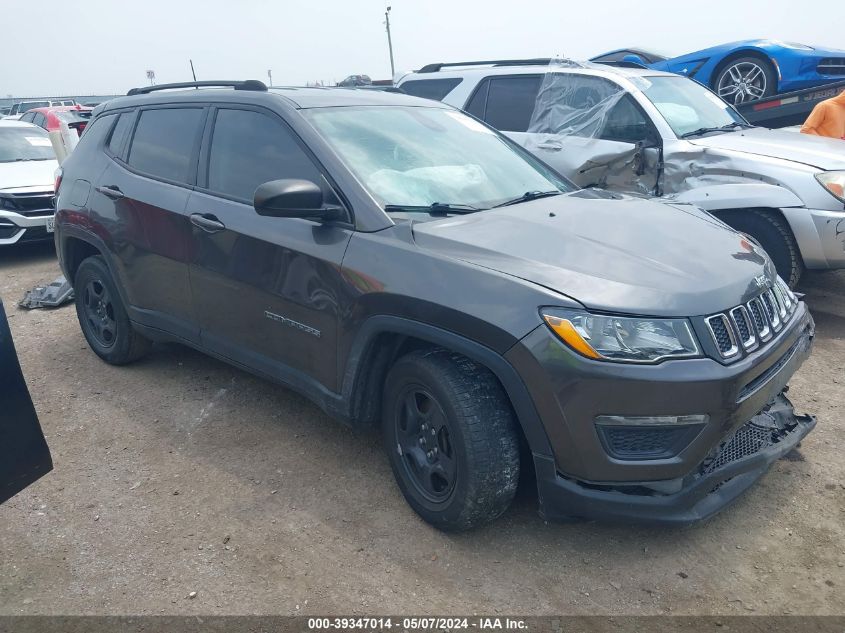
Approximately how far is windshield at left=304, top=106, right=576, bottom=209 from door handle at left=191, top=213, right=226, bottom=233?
712mm

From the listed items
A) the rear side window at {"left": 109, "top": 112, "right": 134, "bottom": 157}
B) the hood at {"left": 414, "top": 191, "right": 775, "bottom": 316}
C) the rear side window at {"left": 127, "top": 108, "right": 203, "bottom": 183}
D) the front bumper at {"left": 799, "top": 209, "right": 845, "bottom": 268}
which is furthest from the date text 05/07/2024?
the front bumper at {"left": 799, "top": 209, "right": 845, "bottom": 268}

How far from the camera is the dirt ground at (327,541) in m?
2.52

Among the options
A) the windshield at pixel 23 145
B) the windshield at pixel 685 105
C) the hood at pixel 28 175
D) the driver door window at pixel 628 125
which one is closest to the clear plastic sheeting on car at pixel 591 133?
the driver door window at pixel 628 125

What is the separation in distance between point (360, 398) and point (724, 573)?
1.59 m

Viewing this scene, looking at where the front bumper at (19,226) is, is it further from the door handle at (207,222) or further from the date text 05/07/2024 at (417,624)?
the date text 05/07/2024 at (417,624)

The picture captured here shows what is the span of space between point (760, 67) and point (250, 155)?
25.5 feet

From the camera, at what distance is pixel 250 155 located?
345 cm

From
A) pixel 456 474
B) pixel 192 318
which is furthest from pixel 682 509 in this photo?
pixel 192 318

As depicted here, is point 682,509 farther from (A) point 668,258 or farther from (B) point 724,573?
(A) point 668,258

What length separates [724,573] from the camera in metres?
2.58

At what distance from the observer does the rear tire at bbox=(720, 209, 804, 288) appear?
4.93 meters

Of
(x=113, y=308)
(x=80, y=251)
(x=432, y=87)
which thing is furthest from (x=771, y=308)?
(x=432, y=87)

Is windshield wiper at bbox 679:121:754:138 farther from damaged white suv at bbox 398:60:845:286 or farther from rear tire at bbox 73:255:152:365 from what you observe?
rear tire at bbox 73:255:152:365

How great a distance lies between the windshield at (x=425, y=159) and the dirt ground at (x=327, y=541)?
4.47 feet
